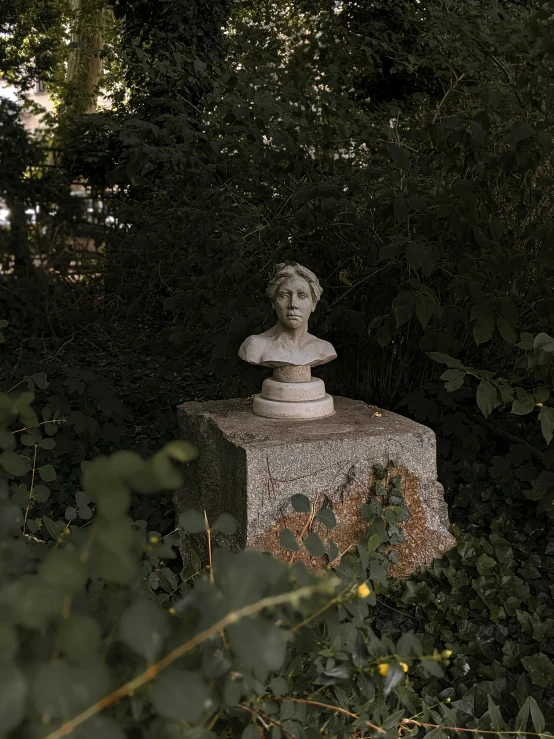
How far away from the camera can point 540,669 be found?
92.2 inches

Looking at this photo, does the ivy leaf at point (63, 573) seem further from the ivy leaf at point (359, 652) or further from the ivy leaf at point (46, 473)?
the ivy leaf at point (46, 473)

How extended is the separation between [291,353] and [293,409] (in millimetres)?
250

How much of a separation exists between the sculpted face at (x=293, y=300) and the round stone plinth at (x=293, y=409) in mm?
343

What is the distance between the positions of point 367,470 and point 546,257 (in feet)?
3.65

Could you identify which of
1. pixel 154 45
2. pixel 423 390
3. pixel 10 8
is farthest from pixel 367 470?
pixel 10 8

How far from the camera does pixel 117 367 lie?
6.23m

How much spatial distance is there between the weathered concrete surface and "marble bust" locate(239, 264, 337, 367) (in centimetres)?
27

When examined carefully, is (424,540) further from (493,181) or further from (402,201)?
(493,181)

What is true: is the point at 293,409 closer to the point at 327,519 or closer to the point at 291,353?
the point at 291,353

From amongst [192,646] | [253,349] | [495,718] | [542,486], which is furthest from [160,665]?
[542,486]

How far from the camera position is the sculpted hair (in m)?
3.02

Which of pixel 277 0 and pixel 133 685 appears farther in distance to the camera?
pixel 277 0

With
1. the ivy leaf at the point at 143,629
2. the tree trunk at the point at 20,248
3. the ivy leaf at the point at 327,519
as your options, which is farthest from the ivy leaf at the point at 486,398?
the tree trunk at the point at 20,248

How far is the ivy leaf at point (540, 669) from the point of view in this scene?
2299 mm
